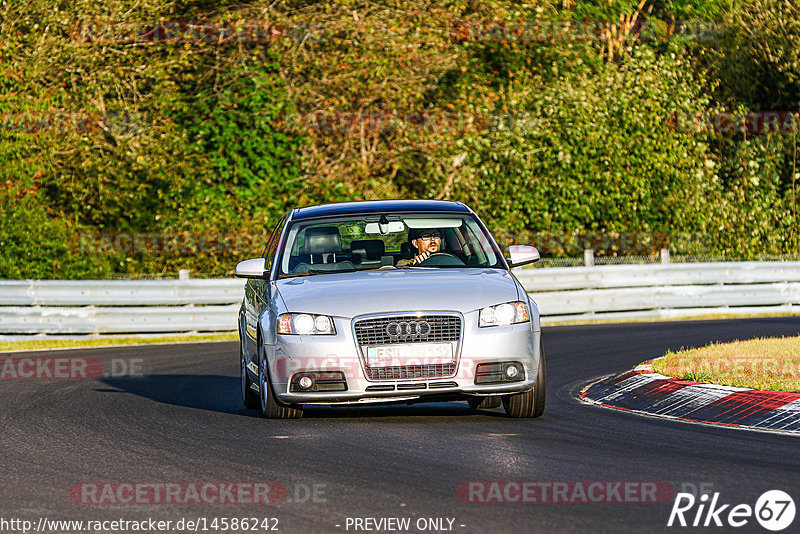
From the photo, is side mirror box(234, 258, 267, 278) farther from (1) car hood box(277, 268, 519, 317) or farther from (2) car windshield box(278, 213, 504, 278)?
(1) car hood box(277, 268, 519, 317)

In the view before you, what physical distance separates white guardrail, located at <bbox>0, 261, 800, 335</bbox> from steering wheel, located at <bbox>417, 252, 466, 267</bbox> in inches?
474

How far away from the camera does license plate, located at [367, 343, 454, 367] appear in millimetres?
9844

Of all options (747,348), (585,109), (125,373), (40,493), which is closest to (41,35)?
(585,109)

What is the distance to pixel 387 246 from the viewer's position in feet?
37.8

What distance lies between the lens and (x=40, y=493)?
24.6ft

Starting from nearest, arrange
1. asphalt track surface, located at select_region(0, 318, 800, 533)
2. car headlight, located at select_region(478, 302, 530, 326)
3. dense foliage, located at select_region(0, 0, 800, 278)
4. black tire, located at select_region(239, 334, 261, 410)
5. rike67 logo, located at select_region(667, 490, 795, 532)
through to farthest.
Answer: rike67 logo, located at select_region(667, 490, 795, 532)
asphalt track surface, located at select_region(0, 318, 800, 533)
car headlight, located at select_region(478, 302, 530, 326)
black tire, located at select_region(239, 334, 261, 410)
dense foliage, located at select_region(0, 0, 800, 278)

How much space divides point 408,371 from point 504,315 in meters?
0.83

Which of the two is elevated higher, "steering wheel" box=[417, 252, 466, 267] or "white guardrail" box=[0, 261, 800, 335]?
"steering wheel" box=[417, 252, 466, 267]

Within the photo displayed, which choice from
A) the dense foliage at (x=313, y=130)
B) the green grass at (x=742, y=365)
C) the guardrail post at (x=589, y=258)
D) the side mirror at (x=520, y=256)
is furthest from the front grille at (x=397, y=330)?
the dense foliage at (x=313, y=130)

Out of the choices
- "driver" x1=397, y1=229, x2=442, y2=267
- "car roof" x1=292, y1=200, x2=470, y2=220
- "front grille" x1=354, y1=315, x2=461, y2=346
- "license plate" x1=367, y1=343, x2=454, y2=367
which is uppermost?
"car roof" x1=292, y1=200, x2=470, y2=220

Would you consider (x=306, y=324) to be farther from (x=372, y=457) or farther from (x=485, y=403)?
(x=485, y=403)

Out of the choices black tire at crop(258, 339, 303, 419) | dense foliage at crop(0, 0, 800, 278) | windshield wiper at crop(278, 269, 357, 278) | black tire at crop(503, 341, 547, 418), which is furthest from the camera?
dense foliage at crop(0, 0, 800, 278)

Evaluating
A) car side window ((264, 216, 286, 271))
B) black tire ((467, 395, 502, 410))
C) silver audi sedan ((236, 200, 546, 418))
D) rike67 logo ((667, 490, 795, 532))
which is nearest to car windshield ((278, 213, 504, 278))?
silver audi sedan ((236, 200, 546, 418))

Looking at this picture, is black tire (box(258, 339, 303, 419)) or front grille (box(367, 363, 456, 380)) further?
black tire (box(258, 339, 303, 419))
